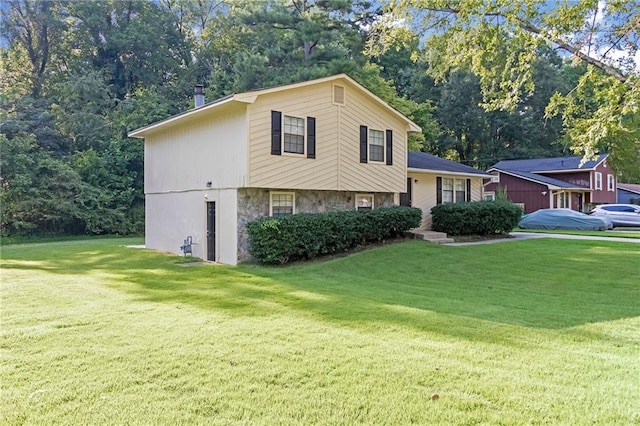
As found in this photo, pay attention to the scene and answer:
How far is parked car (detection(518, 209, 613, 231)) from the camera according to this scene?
23094 mm

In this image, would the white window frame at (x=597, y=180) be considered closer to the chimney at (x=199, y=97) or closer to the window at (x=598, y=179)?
the window at (x=598, y=179)

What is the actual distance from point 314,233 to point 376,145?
4.53m

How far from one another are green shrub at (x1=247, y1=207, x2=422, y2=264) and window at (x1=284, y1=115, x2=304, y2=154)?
191 cm

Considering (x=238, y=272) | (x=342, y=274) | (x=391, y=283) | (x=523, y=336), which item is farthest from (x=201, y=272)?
(x=523, y=336)

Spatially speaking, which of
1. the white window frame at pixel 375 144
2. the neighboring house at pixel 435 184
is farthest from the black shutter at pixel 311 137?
the neighboring house at pixel 435 184

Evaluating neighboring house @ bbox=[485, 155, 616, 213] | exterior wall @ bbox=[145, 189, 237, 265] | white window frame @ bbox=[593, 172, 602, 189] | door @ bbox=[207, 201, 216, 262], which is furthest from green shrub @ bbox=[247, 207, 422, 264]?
white window frame @ bbox=[593, 172, 602, 189]

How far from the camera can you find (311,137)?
1388 cm

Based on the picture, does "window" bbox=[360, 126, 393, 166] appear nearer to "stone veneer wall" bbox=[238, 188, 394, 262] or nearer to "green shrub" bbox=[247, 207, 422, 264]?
"stone veneer wall" bbox=[238, 188, 394, 262]

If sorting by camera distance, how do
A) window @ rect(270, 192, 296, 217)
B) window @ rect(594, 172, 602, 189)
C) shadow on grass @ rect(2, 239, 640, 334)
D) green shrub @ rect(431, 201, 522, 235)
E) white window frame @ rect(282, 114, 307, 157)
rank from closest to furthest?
shadow on grass @ rect(2, 239, 640, 334), white window frame @ rect(282, 114, 307, 157), window @ rect(270, 192, 296, 217), green shrub @ rect(431, 201, 522, 235), window @ rect(594, 172, 602, 189)

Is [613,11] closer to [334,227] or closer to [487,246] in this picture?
[487,246]

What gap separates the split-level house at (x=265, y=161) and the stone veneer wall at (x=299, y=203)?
29 millimetres

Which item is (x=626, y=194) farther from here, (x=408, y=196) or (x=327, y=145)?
(x=327, y=145)

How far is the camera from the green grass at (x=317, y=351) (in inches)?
135

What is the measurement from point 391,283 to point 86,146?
82.3ft
